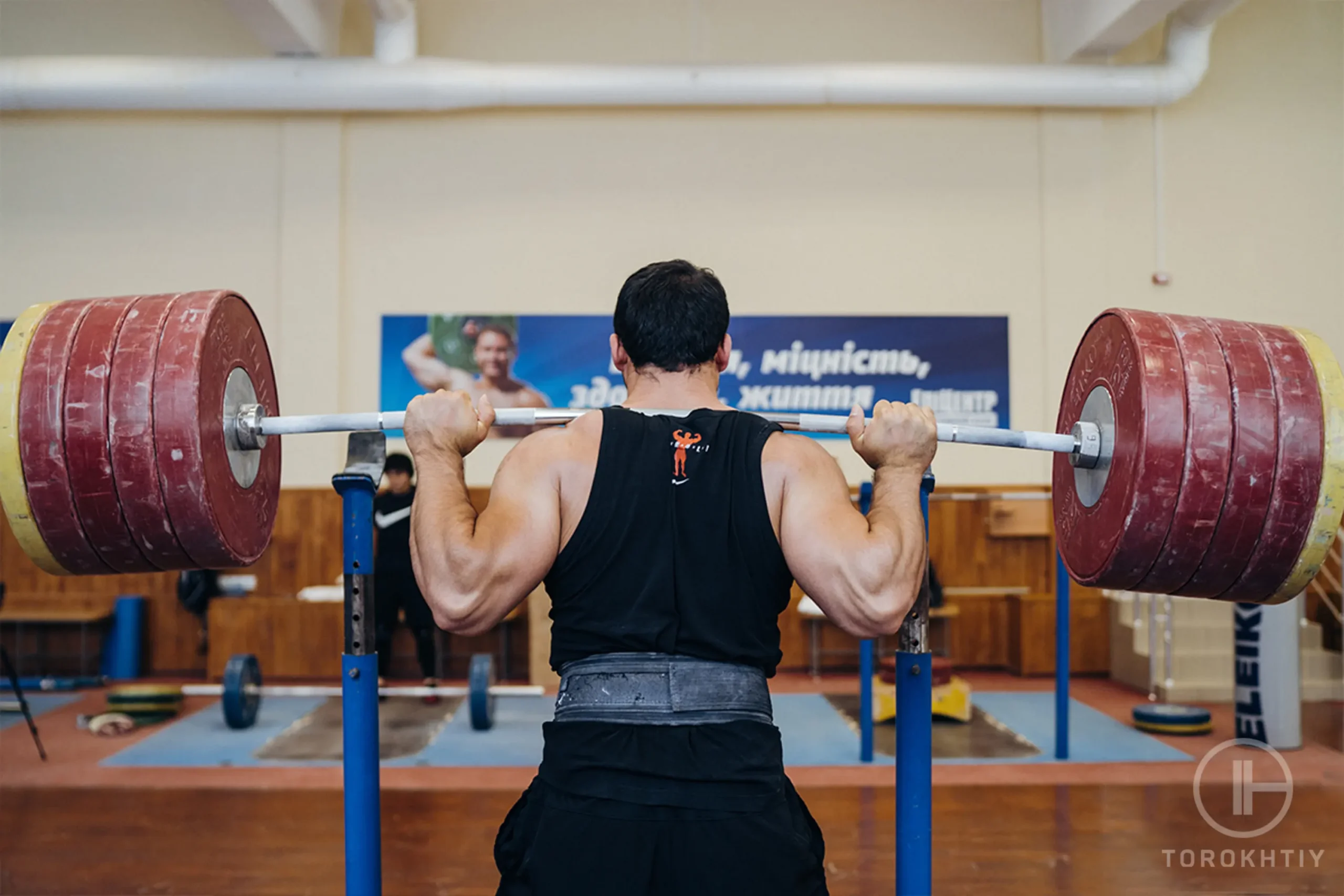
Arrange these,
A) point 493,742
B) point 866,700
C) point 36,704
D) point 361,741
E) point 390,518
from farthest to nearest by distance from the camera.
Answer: point 36,704, point 390,518, point 493,742, point 866,700, point 361,741

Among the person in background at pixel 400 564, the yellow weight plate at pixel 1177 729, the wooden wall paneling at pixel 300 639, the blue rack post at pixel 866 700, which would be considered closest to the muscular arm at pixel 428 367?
the person in background at pixel 400 564

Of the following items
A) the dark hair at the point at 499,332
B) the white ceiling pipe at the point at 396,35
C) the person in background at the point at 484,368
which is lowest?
the person in background at the point at 484,368

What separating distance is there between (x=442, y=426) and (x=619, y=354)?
295 millimetres

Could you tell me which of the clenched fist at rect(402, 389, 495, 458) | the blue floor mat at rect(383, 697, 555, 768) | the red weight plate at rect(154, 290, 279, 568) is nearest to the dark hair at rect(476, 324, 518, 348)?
the blue floor mat at rect(383, 697, 555, 768)

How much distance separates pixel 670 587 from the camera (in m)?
1.38

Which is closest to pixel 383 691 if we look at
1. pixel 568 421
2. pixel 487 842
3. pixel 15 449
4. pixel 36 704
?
pixel 487 842

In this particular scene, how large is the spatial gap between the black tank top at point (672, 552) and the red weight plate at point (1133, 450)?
2.48 ft

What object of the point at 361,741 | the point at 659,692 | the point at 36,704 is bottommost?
the point at 36,704

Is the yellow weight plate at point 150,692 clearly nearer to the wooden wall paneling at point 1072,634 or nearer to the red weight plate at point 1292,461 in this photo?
the wooden wall paneling at point 1072,634

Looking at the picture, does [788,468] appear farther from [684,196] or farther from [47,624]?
[47,624]

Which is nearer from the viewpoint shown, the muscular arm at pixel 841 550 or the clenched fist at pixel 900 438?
the muscular arm at pixel 841 550

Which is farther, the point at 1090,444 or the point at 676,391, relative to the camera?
the point at 1090,444

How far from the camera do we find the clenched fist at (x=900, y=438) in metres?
1.64

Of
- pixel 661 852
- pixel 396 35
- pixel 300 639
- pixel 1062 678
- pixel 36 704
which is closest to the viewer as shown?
pixel 661 852
